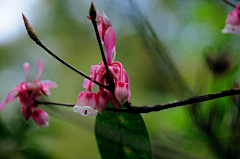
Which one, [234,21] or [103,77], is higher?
[234,21]

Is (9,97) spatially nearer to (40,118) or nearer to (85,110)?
(40,118)

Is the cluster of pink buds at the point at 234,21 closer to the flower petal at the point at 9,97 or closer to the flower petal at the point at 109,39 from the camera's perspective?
the flower petal at the point at 109,39

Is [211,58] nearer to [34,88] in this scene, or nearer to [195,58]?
[34,88]

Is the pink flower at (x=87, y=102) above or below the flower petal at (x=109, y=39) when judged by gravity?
below

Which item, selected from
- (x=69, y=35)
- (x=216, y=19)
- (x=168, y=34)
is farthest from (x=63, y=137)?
(x=216, y=19)

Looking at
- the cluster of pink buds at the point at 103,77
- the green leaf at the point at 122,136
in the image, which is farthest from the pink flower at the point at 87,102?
the green leaf at the point at 122,136

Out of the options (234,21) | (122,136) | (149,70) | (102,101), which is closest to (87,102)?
(102,101)
